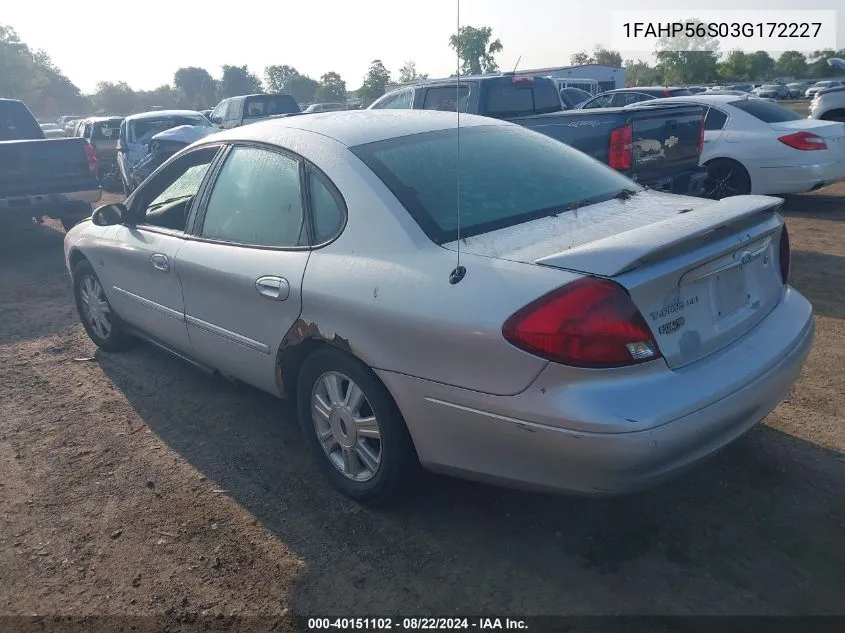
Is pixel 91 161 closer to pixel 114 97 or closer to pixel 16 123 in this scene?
pixel 16 123

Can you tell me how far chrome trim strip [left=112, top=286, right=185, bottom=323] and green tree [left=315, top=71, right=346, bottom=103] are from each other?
49.6 metres

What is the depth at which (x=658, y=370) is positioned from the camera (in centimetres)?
246

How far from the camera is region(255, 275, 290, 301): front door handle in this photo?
332 centimetres

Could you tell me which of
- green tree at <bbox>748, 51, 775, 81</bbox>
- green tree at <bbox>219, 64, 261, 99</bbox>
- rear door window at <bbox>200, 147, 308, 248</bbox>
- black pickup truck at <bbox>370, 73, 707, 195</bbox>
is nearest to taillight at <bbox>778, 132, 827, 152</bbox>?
black pickup truck at <bbox>370, 73, 707, 195</bbox>

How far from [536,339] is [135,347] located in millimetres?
4024

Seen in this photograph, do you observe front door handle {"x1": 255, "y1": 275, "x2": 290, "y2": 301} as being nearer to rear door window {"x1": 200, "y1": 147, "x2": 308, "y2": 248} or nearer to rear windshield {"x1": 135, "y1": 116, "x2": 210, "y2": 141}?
rear door window {"x1": 200, "y1": 147, "x2": 308, "y2": 248}

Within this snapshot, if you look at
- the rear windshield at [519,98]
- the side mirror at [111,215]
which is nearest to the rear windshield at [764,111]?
the rear windshield at [519,98]

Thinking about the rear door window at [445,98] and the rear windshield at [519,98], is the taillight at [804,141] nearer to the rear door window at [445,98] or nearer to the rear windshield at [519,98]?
the rear windshield at [519,98]

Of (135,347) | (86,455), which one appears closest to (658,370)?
(86,455)

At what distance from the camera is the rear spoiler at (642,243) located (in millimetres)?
2430

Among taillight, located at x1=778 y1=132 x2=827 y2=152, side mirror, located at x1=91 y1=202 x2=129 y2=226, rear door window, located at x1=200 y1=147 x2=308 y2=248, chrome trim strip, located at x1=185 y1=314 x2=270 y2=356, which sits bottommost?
chrome trim strip, located at x1=185 y1=314 x2=270 y2=356

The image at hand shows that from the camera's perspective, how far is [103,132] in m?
19.2

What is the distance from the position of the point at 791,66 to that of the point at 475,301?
220 feet

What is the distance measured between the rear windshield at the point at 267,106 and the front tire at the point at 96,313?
11.7 metres
